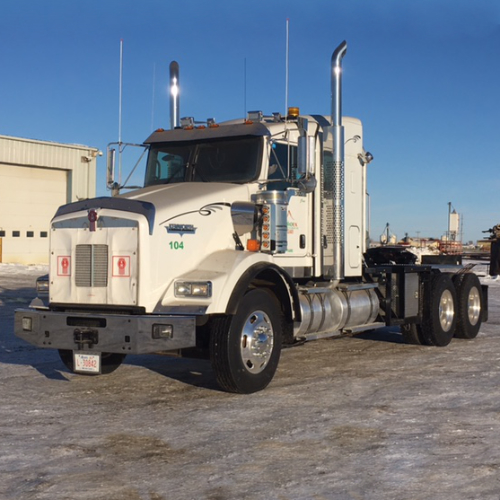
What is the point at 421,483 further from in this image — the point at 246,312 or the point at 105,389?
the point at 105,389

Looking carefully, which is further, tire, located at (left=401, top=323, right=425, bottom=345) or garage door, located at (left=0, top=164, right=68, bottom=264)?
garage door, located at (left=0, top=164, right=68, bottom=264)

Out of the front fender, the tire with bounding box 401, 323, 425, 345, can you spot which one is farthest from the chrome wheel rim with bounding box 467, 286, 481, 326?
the front fender

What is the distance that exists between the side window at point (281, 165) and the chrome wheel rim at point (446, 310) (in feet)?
14.3

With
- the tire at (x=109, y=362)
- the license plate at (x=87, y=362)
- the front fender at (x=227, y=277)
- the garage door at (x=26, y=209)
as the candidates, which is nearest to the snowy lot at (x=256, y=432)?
the tire at (x=109, y=362)

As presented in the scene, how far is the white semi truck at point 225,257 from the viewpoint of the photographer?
25.8 feet

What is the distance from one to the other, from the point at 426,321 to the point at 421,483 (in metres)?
7.16

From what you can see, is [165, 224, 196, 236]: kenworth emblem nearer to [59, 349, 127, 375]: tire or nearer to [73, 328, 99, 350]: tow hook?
[73, 328, 99, 350]: tow hook

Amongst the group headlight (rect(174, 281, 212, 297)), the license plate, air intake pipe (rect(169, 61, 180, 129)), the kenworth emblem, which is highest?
air intake pipe (rect(169, 61, 180, 129))

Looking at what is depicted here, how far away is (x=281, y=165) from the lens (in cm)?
942

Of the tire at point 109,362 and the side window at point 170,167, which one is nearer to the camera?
the tire at point 109,362

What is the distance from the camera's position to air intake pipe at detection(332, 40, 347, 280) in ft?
33.6

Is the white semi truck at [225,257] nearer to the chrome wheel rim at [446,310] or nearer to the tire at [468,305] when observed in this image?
the chrome wheel rim at [446,310]

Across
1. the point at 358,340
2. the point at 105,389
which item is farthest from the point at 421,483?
the point at 358,340

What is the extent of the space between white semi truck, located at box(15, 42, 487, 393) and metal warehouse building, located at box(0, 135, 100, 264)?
3273 cm
